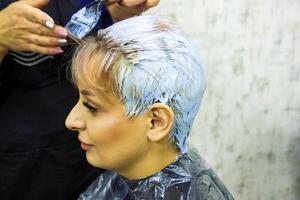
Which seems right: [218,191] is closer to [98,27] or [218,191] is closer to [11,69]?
[98,27]

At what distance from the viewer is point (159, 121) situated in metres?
1.00

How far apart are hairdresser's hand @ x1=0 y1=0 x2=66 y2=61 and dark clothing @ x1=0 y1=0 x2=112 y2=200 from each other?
0.12 metres

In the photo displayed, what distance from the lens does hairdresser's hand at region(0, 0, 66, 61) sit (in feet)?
3.27

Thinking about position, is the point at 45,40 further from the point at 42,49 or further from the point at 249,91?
the point at 249,91

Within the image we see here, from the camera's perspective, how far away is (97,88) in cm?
98

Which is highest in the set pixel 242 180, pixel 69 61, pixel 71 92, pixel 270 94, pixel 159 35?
pixel 159 35

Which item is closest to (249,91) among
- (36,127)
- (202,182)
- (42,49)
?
(202,182)

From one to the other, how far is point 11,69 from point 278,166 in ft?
4.34

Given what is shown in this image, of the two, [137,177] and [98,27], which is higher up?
[98,27]

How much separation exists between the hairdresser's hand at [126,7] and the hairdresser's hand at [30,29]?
7.0 inches

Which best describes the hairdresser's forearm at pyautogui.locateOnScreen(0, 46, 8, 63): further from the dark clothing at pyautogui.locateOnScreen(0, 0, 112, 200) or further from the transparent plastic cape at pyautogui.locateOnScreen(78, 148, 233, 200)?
the transparent plastic cape at pyautogui.locateOnScreen(78, 148, 233, 200)

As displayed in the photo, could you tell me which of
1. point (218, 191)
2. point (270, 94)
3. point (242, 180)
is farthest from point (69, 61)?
point (242, 180)

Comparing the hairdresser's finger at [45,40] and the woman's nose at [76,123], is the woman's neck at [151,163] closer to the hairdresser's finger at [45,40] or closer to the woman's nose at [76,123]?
the woman's nose at [76,123]

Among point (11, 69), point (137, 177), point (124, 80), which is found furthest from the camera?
point (11, 69)
